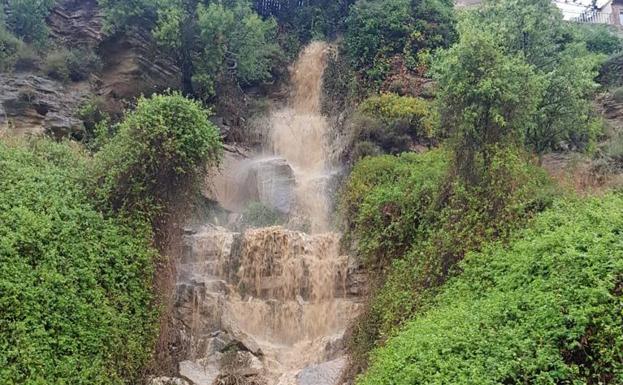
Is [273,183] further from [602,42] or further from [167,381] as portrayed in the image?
[602,42]

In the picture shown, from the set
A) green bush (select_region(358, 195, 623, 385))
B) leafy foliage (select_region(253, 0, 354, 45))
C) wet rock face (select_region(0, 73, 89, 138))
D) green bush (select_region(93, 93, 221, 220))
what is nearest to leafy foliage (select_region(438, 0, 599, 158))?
green bush (select_region(358, 195, 623, 385))

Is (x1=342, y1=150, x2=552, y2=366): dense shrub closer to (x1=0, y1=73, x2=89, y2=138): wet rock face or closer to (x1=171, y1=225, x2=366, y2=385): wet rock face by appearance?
(x1=171, y1=225, x2=366, y2=385): wet rock face

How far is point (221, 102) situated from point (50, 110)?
6489 mm

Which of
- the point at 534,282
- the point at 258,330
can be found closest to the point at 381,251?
the point at 258,330

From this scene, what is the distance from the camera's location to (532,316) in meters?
6.91

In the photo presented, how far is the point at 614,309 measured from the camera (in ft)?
20.7

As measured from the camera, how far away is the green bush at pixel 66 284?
7.93 meters

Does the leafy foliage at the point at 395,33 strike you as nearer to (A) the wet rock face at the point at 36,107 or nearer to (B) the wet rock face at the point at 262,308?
(B) the wet rock face at the point at 262,308

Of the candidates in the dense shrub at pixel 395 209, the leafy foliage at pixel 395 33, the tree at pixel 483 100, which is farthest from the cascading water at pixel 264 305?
the leafy foliage at pixel 395 33

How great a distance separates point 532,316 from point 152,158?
7645 mm

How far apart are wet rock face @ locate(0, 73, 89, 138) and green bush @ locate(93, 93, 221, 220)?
16.5ft

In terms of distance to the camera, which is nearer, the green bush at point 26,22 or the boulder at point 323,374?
the boulder at point 323,374

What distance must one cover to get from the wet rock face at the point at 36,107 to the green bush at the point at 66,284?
427 cm

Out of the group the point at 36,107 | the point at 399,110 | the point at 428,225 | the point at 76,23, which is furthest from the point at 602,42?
the point at 36,107
